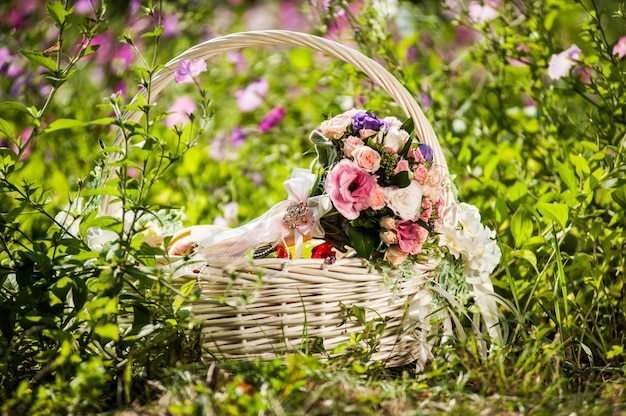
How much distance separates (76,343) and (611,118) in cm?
140

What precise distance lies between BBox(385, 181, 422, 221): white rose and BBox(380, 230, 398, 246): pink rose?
4cm

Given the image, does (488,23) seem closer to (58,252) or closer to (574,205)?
(574,205)

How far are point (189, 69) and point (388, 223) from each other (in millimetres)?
547

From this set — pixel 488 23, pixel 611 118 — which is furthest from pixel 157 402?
pixel 488 23

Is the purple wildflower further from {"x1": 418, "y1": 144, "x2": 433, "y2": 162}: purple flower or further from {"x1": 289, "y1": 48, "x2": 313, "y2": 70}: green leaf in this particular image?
{"x1": 289, "y1": 48, "x2": 313, "y2": 70}: green leaf

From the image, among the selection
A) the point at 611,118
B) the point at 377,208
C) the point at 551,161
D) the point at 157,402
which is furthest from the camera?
the point at 551,161

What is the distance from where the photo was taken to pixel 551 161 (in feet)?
6.01

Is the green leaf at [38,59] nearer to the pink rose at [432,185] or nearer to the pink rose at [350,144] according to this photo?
the pink rose at [350,144]

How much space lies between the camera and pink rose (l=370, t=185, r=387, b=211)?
1.16 meters

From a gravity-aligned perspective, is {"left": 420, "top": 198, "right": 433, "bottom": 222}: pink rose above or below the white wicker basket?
above

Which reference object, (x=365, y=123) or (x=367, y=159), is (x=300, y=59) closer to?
→ (x=365, y=123)

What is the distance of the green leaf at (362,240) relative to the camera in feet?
3.87

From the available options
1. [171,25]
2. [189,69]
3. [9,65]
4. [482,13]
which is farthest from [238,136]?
[189,69]

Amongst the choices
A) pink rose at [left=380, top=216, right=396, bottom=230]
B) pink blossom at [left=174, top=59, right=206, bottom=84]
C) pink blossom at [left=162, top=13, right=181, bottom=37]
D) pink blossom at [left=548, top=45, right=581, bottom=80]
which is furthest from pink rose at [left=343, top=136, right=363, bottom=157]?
pink blossom at [left=162, top=13, right=181, bottom=37]
